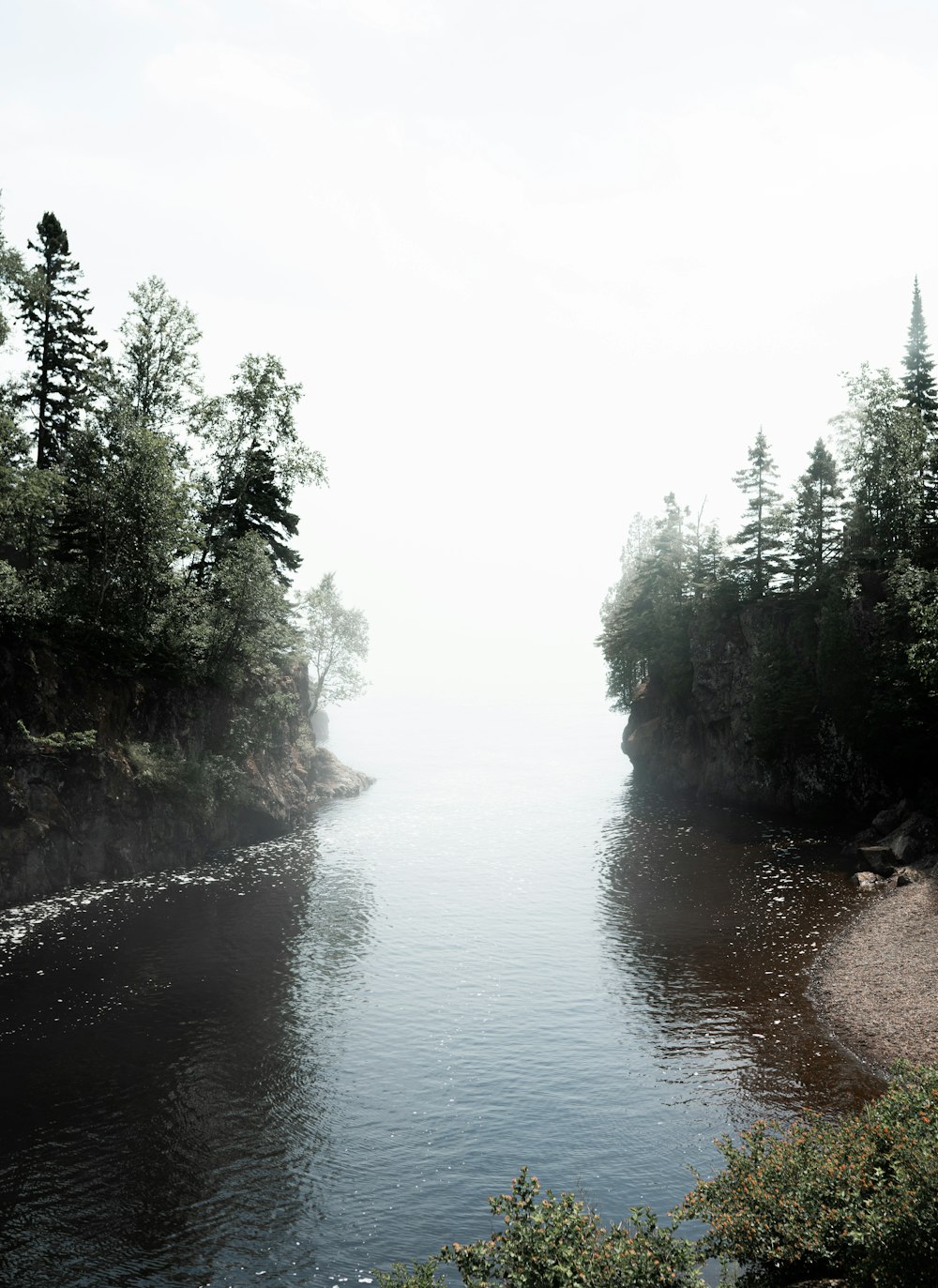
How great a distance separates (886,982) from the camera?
27438 millimetres

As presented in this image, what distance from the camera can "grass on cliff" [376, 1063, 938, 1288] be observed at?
11.2 m

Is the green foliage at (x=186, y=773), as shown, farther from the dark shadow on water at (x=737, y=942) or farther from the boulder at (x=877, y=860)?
the boulder at (x=877, y=860)

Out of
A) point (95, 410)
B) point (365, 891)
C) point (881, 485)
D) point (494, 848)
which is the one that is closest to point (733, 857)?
point (494, 848)

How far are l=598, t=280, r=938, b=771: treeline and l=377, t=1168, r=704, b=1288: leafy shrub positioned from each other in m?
35.6

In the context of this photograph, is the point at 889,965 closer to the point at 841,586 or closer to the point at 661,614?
the point at 841,586

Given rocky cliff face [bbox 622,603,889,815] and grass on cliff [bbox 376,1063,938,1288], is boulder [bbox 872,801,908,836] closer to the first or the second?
rocky cliff face [bbox 622,603,889,815]

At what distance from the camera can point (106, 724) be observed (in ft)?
142

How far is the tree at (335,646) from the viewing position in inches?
3656

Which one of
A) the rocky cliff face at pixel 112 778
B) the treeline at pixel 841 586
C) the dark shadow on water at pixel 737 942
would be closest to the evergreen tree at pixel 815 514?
the treeline at pixel 841 586

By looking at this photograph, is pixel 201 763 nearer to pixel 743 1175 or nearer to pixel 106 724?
pixel 106 724

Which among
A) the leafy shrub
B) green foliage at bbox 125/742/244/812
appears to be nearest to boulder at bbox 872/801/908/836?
green foliage at bbox 125/742/244/812

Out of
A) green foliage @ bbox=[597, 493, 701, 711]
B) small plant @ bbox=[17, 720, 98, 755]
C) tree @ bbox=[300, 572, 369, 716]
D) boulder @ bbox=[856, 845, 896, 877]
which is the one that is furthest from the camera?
tree @ bbox=[300, 572, 369, 716]

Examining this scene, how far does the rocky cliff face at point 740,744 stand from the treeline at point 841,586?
54 cm

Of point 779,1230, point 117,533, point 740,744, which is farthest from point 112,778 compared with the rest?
point 740,744
